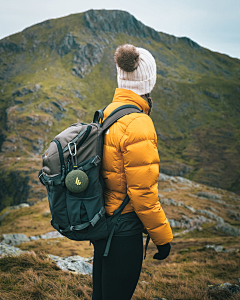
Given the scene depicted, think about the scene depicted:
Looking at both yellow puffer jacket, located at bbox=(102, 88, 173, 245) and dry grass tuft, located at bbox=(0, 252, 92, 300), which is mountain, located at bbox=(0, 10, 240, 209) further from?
yellow puffer jacket, located at bbox=(102, 88, 173, 245)

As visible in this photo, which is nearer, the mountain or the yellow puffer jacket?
the yellow puffer jacket

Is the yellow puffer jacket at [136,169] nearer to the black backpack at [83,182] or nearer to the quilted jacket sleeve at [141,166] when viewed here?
the quilted jacket sleeve at [141,166]

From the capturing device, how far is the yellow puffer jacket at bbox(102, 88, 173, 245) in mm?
2408

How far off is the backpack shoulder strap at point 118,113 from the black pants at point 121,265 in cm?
130

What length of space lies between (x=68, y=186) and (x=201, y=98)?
657ft

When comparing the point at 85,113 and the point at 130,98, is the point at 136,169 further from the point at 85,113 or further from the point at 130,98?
the point at 85,113

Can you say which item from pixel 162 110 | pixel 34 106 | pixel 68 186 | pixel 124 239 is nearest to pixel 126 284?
pixel 124 239

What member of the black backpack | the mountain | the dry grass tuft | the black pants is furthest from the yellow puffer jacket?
the mountain

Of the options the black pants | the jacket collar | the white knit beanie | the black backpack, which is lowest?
the black pants

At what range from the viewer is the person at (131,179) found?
2.42m

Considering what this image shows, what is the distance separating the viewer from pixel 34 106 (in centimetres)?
13875

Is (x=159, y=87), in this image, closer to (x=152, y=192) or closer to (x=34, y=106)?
(x=34, y=106)

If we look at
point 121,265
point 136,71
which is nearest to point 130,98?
point 136,71

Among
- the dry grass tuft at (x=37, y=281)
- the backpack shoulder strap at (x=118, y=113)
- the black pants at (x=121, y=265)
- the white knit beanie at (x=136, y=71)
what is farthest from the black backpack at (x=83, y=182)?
the dry grass tuft at (x=37, y=281)
